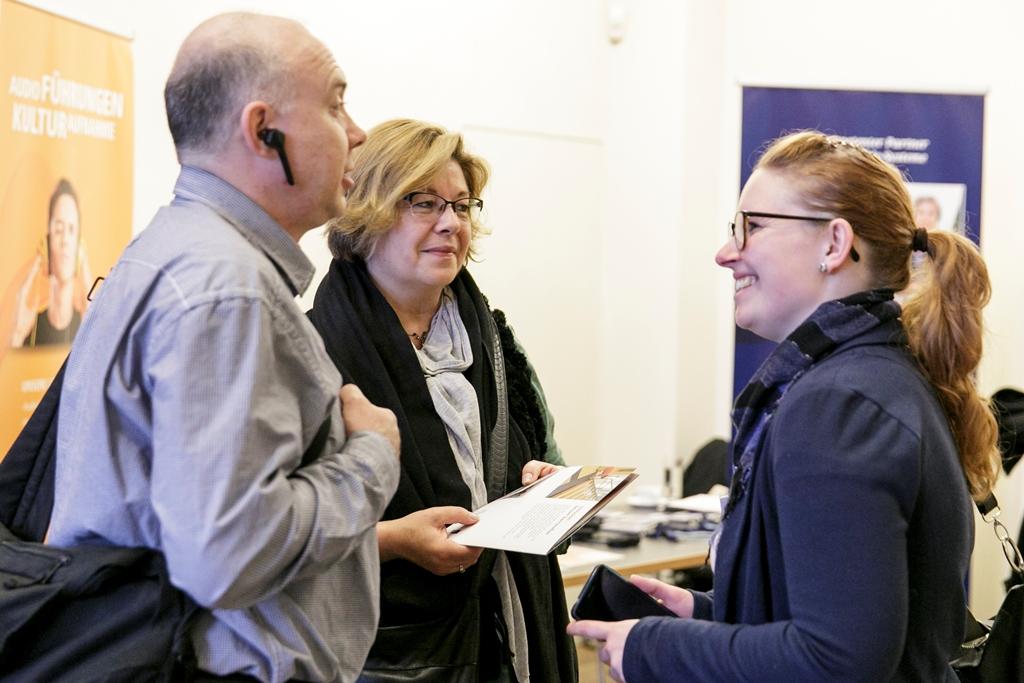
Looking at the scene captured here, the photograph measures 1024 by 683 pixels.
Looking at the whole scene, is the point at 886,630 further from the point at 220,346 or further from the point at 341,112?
the point at 341,112

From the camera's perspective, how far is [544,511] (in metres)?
1.94

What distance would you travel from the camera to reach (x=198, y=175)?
1448 mm

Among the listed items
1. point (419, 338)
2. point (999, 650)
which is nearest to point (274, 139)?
point (419, 338)

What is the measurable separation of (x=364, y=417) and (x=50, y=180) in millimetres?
2146

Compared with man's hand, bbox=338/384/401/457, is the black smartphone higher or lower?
lower

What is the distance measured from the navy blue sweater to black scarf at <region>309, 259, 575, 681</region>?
25.6 inches

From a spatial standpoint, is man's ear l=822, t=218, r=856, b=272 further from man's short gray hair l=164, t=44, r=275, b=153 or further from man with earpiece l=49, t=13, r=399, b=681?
man's short gray hair l=164, t=44, r=275, b=153

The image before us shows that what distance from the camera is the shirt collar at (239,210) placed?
144cm

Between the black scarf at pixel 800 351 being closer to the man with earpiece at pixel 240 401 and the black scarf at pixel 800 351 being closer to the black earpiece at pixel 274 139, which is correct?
the man with earpiece at pixel 240 401

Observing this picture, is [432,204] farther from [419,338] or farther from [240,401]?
[240,401]

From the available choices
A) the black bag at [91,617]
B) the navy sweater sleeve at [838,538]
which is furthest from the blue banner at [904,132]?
the black bag at [91,617]

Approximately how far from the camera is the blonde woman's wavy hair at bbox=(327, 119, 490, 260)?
2309 millimetres

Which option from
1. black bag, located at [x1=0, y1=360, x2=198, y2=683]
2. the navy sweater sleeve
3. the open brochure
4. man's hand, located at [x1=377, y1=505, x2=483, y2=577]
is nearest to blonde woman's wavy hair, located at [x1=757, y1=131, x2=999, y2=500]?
the navy sweater sleeve

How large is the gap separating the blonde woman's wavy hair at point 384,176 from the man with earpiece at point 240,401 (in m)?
0.74
